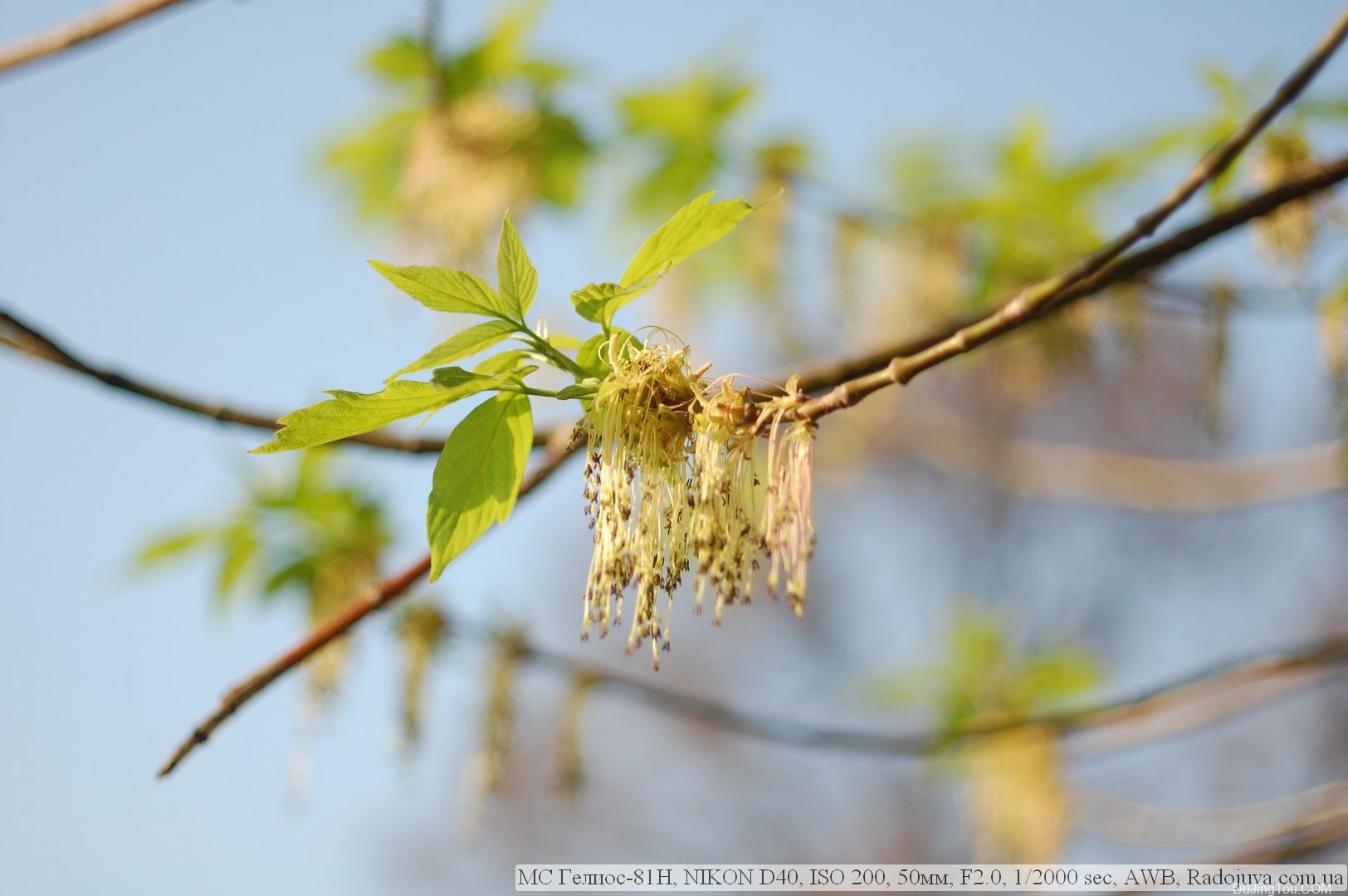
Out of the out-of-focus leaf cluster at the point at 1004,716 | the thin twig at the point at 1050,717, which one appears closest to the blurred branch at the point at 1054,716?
the thin twig at the point at 1050,717

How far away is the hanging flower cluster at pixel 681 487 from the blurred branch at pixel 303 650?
0.13 m

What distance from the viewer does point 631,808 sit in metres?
9.02

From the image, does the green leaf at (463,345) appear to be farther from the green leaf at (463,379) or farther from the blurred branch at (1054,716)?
the blurred branch at (1054,716)

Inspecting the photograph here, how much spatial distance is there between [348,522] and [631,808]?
24.0 feet

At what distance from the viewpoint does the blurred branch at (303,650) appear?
1014 millimetres

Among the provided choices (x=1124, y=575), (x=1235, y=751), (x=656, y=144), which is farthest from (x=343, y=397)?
(x=1124, y=575)

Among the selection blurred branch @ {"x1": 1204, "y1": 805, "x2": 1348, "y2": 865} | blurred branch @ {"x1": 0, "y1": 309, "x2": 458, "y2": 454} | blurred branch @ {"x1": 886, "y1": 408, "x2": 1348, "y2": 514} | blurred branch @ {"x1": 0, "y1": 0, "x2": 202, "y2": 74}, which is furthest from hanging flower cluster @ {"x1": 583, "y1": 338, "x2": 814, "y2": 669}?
blurred branch @ {"x1": 886, "y1": 408, "x2": 1348, "y2": 514}

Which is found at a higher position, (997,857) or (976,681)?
(976,681)

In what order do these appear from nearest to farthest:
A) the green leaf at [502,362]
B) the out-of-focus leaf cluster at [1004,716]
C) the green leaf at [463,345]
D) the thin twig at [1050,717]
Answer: the green leaf at [463,345]
the green leaf at [502,362]
the thin twig at [1050,717]
the out-of-focus leaf cluster at [1004,716]

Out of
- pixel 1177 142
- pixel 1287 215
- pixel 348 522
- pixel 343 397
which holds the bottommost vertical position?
pixel 343 397

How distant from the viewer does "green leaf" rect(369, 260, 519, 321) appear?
30.0 inches

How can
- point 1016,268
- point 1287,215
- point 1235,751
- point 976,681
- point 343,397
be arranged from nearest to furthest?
point 343,397 → point 1287,215 → point 1016,268 → point 976,681 → point 1235,751

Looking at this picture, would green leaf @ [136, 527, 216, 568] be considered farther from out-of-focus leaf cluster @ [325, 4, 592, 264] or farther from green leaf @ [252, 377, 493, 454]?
green leaf @ [252, 377, 493, 454]

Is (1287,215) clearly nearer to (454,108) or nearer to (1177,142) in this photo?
(1177,142)
